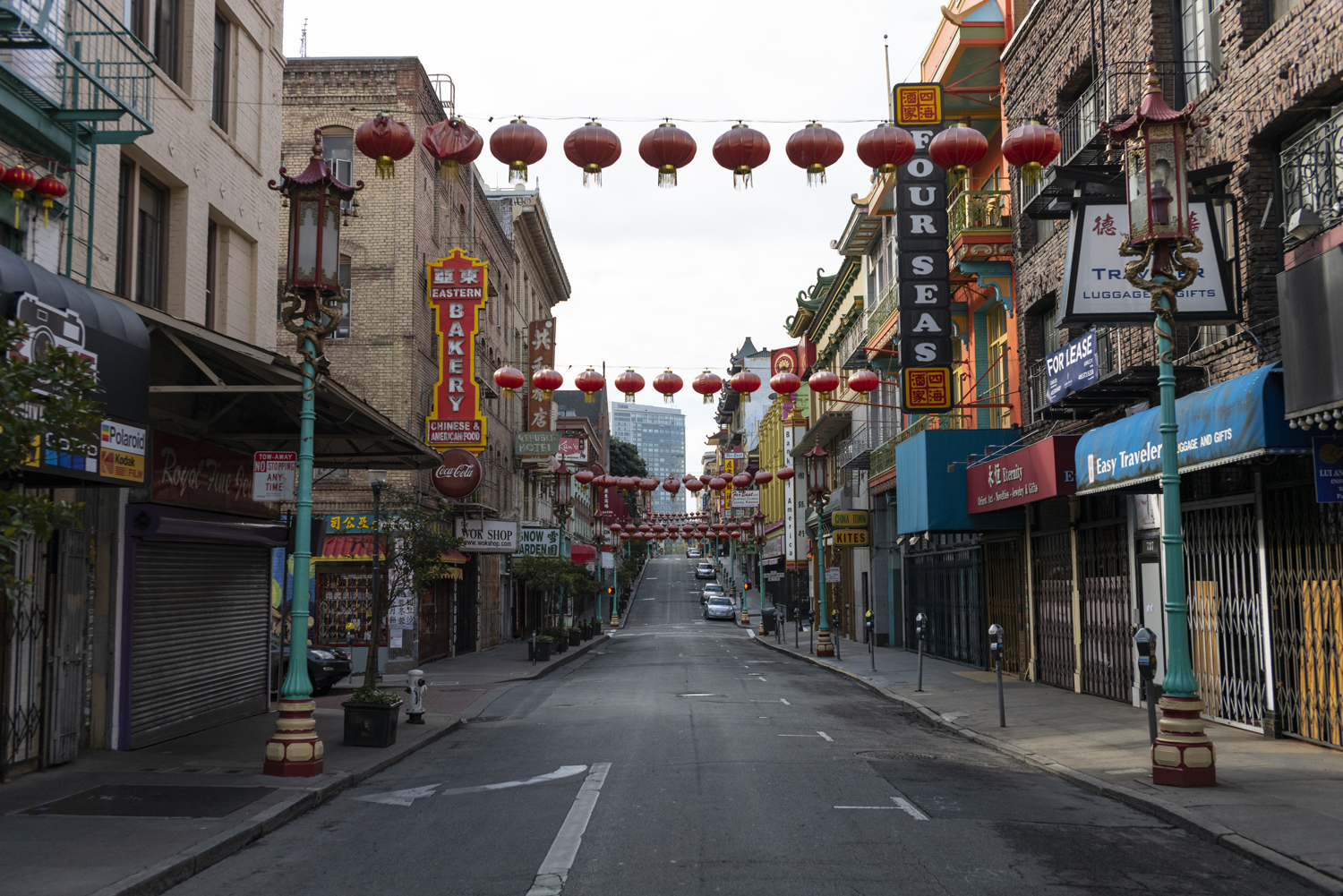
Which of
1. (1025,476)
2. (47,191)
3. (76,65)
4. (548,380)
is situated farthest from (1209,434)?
(548,380)

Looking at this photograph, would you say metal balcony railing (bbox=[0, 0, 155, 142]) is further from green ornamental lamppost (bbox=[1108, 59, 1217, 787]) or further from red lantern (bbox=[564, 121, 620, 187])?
green ornamental lamppost (bbox=[1108, 59, 1217, 787])

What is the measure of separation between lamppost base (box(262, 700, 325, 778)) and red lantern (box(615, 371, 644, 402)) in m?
12.0

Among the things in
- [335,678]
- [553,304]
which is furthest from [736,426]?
[335,678]

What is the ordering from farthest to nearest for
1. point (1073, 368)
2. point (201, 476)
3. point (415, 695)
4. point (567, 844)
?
point (1073, 368) → point (415, 695) → point (201, 476) → point (567, 844)

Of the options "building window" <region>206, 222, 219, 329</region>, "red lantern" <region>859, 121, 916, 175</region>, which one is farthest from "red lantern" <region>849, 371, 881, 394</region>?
"building window" <region>206, 222, 219, 329</region>

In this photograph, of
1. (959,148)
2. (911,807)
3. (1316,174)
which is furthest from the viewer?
(959,148)

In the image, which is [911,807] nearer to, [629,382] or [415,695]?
[415,695]

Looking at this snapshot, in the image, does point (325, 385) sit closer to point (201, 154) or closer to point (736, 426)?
point (201, 154)

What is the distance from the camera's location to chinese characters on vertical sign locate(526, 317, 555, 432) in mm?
45875

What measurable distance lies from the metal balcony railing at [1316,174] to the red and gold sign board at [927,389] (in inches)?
443

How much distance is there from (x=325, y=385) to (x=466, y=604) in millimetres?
26802

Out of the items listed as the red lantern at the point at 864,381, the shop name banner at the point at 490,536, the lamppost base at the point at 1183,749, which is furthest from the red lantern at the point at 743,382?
the lamppost base at the point at 1183,749

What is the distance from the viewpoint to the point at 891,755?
1321 cm

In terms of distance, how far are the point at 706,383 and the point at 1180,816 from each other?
15.4 m
